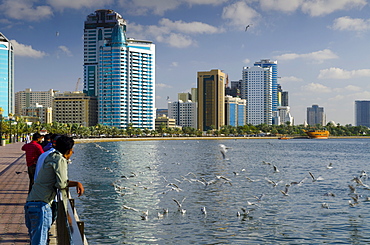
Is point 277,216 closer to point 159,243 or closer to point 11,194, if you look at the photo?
point 159,243

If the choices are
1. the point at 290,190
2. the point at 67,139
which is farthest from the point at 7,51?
the point at 67,139

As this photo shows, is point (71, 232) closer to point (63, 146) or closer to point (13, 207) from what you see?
point (63, 146)

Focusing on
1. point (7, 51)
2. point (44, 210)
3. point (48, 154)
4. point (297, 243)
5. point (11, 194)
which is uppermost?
point (7, 51)

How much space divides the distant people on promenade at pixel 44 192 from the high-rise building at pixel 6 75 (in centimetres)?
17994

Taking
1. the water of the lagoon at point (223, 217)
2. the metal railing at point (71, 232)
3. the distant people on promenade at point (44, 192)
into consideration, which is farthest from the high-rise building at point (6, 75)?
the distant people on promenade at point (44, 192)

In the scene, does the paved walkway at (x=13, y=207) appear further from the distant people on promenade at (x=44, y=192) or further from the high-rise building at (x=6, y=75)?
the high-rise building at (x=6, y=75)

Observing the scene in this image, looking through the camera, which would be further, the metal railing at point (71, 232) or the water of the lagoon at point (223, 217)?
the water of the lagoon at point (223, 217)

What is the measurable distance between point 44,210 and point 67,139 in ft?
3.73

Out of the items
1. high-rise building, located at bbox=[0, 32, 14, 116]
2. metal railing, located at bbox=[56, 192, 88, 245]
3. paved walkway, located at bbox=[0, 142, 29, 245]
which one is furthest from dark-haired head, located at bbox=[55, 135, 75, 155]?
high-rise building, located at bbox=[0, 32, 14, 116]

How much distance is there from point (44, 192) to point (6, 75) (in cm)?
18659

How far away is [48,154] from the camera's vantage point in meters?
6.36

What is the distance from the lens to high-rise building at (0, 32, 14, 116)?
17525cm

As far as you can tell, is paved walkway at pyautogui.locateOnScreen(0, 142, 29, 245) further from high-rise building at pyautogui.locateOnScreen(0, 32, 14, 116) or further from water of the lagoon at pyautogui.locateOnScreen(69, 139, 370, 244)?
high-rise building at pyautogui.locateOnScreen(0, 32, 14, 116)

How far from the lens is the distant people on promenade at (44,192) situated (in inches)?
245
